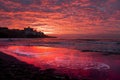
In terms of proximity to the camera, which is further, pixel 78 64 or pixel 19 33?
pixel 19 33

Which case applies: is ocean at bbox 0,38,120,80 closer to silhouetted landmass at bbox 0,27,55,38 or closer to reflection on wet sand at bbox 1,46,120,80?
reflection on wet sand at bbox 1,46,120,80

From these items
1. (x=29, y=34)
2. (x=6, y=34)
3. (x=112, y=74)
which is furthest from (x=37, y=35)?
(x=112, y=74)

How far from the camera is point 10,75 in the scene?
9273mm

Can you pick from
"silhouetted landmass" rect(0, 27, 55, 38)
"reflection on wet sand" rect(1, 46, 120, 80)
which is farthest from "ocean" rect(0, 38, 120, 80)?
"silhouetted landmass" rect(0, 27, 55, 38)

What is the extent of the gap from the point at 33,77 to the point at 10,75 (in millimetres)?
1188

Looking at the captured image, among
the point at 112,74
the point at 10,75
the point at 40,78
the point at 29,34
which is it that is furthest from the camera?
the point at 29,34

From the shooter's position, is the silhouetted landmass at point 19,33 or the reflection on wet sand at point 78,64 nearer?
the reflection on wet sand at point 78,64

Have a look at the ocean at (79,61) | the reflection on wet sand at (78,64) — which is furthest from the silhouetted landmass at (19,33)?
the reflection on wet sand at (78,64)

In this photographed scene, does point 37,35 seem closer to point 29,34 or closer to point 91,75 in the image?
point 29,34

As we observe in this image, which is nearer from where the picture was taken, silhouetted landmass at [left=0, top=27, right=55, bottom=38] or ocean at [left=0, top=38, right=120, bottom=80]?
ocean at [left=0, top=38, right=120, bottom=80]

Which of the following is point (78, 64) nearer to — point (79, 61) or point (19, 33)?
point (79, 61)

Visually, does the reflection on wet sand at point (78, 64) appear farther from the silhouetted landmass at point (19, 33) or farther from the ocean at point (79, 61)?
the silhouetted landmass at point (19, 33)

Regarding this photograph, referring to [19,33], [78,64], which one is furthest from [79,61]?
[19,33]

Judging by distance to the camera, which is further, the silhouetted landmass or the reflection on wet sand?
the silhouetted landmass
